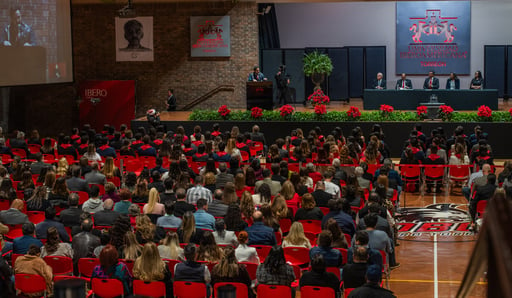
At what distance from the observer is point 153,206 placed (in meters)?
9.98

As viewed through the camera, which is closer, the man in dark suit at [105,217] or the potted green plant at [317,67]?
the man in dark suit at [105,217]

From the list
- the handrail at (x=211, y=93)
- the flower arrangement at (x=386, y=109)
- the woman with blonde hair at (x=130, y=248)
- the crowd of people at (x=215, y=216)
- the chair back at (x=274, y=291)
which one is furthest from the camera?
the handrail at (x=211, y=93)

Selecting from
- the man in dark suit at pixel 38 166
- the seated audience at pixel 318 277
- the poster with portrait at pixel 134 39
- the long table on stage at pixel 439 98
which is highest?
the poster with portrait at pixel 134 39

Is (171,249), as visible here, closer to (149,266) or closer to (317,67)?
(149,266)

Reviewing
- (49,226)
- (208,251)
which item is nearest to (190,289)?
(208,251)

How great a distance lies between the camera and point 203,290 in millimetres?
7207

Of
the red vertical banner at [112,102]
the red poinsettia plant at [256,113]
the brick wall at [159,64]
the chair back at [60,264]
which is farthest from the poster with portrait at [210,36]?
the chair back at [60,264]

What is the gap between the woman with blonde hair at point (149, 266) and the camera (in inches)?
288

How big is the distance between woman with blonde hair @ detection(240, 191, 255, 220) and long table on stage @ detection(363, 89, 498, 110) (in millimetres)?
15503

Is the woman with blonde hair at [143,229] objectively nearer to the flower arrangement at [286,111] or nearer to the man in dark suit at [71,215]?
the man in dark suit at [71,215]

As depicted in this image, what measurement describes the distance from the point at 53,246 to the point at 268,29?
2158cm

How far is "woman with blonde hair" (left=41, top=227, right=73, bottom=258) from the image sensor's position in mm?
8172

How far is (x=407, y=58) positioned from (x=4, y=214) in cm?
2248

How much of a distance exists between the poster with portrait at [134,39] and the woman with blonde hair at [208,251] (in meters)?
19.1
